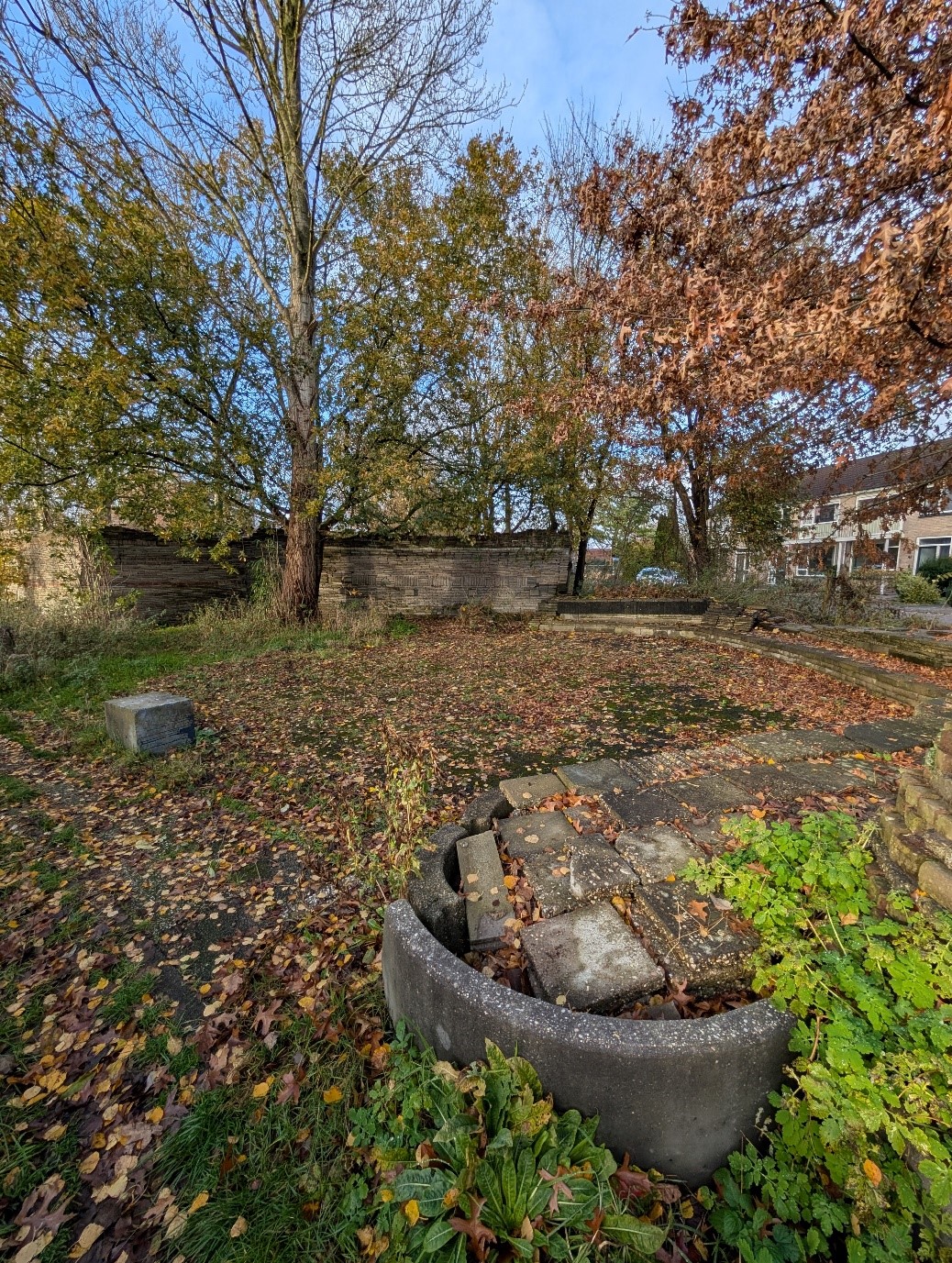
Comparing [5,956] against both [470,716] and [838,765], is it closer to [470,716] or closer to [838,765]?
[470,716]

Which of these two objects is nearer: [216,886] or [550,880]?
[550,880]

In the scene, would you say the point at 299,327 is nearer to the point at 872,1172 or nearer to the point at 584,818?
the point at 584,818

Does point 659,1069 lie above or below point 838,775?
below

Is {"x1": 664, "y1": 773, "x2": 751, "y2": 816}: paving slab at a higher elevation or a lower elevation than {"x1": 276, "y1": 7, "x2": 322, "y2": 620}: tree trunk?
lower

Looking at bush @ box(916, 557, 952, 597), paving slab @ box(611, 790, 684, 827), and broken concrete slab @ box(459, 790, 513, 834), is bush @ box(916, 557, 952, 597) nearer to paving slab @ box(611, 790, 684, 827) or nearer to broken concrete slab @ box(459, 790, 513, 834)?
paving slab @ box(611, 790, 684, 827)

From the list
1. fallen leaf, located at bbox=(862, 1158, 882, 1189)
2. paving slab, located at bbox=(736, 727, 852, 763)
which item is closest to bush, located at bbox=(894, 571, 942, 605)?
paving slab, located at bbox=(736, 727, 852, 763)

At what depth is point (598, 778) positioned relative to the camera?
310 cm

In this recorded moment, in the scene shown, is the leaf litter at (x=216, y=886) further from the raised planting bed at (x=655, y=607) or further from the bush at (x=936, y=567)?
the bush at (x=936, y=567)

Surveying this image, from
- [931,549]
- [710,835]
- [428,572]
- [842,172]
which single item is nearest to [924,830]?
[710,835]

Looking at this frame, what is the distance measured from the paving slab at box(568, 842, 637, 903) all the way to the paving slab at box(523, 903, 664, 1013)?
0.24ft

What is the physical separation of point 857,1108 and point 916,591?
18536mm

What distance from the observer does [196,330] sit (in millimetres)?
7219

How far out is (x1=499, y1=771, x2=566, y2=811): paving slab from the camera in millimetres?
2875

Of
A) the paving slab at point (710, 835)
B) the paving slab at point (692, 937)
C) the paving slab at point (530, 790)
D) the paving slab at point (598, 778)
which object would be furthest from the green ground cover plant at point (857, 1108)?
the paving slab at point (530, 790)
